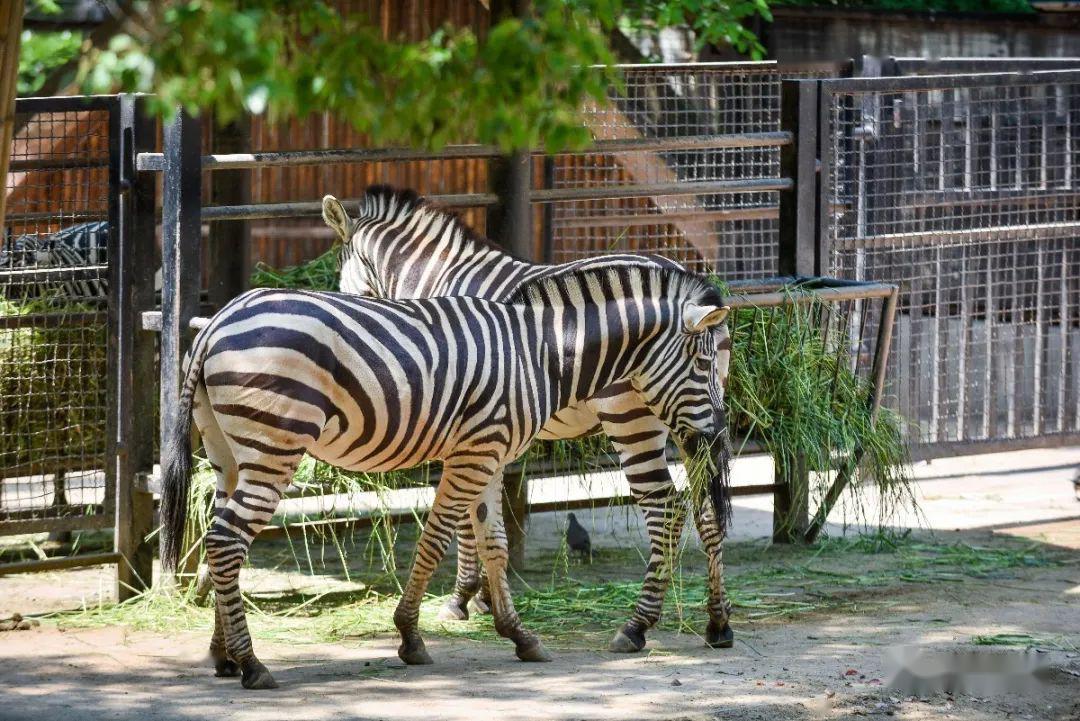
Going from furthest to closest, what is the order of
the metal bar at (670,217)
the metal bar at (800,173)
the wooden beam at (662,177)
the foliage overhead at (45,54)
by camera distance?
the wooden beam at (662,177)
the foliage overhead at (45,54)
the metal bar at (670,217)
the metal bar at (800,173)

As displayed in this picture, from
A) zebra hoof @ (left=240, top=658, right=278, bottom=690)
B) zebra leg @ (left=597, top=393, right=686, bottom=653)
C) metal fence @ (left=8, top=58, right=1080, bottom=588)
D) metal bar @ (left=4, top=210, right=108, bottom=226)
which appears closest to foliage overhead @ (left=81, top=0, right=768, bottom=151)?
metal fence @ (left=8, top=58, right=1080, bottom=588)

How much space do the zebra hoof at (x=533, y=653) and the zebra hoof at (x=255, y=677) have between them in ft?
3.23

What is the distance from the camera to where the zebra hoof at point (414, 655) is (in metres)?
5.65

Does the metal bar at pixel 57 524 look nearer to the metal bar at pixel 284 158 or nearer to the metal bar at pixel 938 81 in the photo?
the metal bar at pixel 284 158

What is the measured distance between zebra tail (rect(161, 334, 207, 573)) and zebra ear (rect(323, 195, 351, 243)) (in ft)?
4.34

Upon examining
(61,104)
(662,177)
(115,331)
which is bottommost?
(115,331)

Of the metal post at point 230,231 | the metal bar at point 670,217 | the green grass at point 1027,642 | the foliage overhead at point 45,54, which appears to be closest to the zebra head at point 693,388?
the green grass at point 1027,642

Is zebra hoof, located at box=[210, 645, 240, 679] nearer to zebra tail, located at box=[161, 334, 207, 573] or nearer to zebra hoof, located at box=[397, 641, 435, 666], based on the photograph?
zebra tail, located at box=[161, 334, 207, 573]

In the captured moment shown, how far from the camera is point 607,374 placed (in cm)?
594

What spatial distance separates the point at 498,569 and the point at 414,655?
1.63ft

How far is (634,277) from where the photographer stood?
5.93 m

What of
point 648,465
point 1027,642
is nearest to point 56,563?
point 648,465

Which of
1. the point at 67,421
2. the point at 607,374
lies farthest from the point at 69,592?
the point at 607,374

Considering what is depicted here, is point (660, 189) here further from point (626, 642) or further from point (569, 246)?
point (569, 246)
